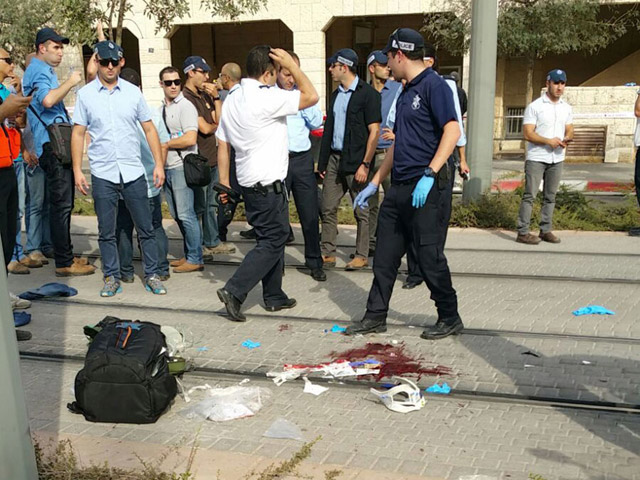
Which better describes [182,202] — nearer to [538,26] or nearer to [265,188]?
[265,188]

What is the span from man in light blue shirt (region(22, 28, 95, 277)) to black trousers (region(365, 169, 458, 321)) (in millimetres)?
3710

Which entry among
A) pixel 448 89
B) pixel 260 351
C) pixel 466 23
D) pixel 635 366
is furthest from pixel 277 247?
pixel 466 23

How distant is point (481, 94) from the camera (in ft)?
34.7

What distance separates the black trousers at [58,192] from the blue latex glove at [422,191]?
404cm

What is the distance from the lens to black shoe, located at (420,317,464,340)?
5598 millimetres

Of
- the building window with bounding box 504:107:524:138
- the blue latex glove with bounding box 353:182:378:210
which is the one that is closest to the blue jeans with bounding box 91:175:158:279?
the blue latex glove with bounding box 353:182:378:210

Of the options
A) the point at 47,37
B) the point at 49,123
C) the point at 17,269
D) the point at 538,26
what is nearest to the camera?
the point at 47,37

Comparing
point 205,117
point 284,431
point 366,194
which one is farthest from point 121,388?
point 205,117

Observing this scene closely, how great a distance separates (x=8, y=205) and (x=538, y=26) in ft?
62.5

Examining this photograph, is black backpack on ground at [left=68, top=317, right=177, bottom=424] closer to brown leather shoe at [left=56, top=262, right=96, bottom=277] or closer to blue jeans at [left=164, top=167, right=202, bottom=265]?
blue jeans at [left=164, top=167, right=202, bottom=265]

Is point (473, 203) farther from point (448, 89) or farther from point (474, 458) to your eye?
point (474, 458)

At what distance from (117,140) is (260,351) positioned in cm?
255

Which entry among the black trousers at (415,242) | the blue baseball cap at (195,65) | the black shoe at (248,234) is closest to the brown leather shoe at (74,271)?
the black shoe at (248,234)

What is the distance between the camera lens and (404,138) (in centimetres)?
549
